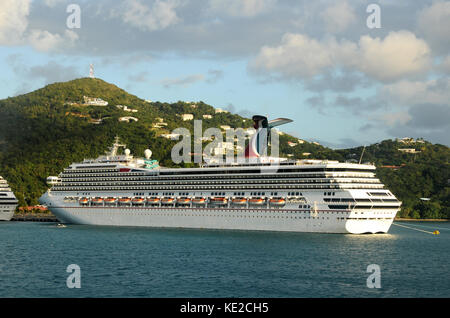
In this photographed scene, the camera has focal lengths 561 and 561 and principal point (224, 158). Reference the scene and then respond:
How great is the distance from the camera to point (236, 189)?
78.6 m

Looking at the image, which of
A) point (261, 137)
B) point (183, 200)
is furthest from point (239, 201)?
point (261, 137)

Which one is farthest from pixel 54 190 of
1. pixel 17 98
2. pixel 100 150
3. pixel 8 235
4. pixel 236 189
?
pixel 17 98

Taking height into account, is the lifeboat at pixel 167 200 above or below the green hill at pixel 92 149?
below

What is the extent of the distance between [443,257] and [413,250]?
4.60 meters

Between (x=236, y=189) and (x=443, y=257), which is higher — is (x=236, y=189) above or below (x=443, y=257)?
above

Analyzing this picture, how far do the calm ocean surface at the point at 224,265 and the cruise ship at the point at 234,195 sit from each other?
3.64 metres

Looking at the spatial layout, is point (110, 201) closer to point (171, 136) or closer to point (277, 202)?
point (277, 202)

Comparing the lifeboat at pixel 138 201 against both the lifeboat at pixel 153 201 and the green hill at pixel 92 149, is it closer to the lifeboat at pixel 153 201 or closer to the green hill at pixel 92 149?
the lifeboat at pixel 153 201

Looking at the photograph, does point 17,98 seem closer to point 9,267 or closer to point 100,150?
point 100,150

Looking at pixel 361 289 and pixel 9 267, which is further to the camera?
pixel 9 267

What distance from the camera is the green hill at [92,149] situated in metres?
134

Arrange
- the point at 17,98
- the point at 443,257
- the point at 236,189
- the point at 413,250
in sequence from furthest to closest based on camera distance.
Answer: the point at 17,98
the point at 236,189
the point at 413,250
the point at 443,257

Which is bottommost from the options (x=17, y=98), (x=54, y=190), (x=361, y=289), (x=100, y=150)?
(x=361, y=289)

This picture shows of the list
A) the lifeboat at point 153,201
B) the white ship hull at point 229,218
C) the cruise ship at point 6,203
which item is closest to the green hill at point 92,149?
the cruise ship at point 6,203
